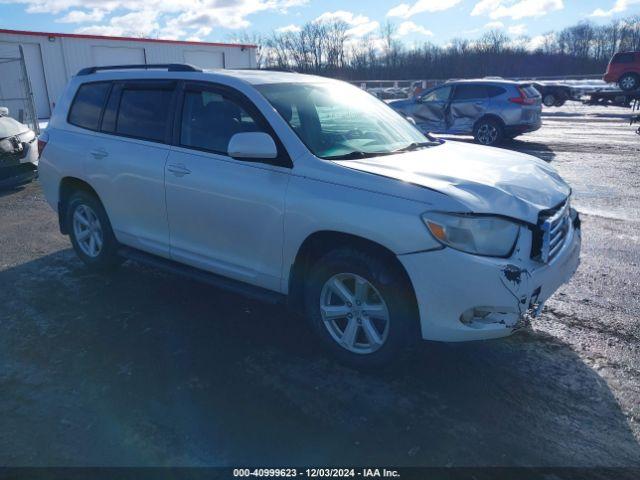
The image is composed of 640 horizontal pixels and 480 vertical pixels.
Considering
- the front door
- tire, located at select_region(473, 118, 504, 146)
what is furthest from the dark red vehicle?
the front door

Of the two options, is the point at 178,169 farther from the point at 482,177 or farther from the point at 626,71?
the point at 626,71

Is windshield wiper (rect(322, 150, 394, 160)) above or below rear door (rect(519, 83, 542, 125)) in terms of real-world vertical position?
above

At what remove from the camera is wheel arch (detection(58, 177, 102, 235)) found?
212 inches

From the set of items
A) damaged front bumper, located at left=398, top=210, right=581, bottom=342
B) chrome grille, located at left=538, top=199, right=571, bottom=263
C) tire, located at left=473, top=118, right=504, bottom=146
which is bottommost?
tire, located at left=473, top=118, right=504, bottom=146

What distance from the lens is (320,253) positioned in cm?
368

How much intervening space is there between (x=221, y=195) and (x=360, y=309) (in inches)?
53.0

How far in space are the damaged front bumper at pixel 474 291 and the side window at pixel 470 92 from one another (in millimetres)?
11785

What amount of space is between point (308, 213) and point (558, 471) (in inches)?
78.7

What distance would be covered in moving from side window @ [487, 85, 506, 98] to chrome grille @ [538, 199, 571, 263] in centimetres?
1095

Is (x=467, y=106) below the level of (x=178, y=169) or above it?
below

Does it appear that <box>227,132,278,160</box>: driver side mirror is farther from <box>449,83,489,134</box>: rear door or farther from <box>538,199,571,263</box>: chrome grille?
<box>449,83,489,134</box>: rear door

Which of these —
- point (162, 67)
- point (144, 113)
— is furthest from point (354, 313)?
point (162, 67)

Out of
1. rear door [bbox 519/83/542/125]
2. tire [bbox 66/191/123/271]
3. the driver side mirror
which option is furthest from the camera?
rear door [bbox 519/83/542/125]

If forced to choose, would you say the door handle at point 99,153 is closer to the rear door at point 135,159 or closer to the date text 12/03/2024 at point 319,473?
the rear door at point 135,159
